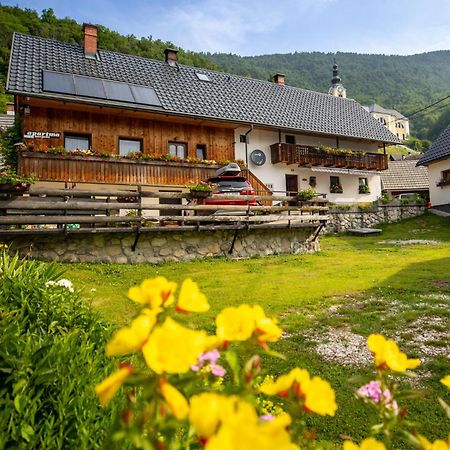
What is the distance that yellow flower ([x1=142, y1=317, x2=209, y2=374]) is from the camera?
0.68m

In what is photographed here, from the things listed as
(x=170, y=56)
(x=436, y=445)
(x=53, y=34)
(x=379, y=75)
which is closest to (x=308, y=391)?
(x=436, y=445)

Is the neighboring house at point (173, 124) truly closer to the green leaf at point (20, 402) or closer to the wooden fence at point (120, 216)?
the wooden fence at point (120, 216)

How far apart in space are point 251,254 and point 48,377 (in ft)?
35.3

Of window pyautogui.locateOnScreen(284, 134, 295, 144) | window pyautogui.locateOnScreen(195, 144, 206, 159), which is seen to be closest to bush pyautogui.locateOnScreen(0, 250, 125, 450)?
window pyautogui.locateOnScreen(195, 144, 206, 159)

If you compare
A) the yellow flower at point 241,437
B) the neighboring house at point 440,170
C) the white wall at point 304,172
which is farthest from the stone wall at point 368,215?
the yellow flower at point 241,437

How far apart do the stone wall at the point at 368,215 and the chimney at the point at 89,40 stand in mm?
16212

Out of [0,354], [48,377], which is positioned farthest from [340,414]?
[0,354]

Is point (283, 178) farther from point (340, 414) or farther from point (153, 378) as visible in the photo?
point (153, 378)

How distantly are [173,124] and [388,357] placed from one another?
63.2 ft

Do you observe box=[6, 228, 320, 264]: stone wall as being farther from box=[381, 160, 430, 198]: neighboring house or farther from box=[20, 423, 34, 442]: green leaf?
box=[381, 160, 430, 198]: neighboring house

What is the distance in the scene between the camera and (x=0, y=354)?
6.53 feet

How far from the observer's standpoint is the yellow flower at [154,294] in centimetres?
88

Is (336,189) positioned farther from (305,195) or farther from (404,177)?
(404,177)

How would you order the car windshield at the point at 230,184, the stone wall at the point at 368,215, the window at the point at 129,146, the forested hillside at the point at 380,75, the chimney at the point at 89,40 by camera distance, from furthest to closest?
1. the forested hillside at the point at 380,75
2. the stone wall at the point at 368,215
3. the chimney at the point at 89,40
4. the window at the point at 129,146
5. the car windshield at the point at 230,184
